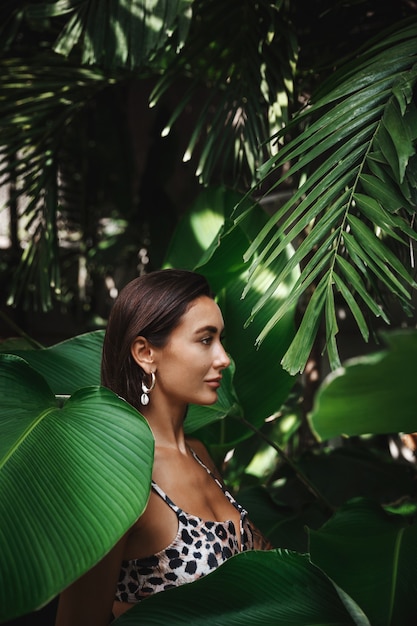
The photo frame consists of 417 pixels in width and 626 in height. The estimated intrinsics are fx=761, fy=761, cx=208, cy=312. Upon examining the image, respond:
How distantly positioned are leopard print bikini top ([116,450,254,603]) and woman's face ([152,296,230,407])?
0.16 meters

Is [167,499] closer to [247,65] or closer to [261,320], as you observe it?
[261,320]

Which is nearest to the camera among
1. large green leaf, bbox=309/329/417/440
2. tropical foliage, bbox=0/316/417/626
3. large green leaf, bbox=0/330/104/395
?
large green leaf, bbox=309/329/417/440

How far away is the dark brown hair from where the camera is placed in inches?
47.6

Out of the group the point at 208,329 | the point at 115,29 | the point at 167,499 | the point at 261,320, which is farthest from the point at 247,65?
the point at 167,499

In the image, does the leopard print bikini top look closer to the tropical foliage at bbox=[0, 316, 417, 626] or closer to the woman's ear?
the tropical foliage at bbox=[0, 316, 417, 626]

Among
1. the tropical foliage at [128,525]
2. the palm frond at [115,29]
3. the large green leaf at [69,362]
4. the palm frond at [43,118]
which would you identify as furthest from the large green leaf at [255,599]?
the palm frond at [43,118]

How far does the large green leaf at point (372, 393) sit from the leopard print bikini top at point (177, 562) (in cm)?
50

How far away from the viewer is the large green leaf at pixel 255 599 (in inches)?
41.6

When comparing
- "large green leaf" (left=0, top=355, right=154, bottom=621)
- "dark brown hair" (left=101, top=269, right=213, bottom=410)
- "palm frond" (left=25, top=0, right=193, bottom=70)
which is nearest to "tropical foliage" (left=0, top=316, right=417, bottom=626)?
→ "large green leaf" (left=0, top=355, right=154, bottom=621)

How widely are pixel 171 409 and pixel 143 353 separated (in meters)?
0.11

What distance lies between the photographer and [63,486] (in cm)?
91

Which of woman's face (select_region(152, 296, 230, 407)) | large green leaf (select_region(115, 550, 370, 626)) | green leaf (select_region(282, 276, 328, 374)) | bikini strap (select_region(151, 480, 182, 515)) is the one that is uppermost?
green leaf (select_region(282, 276, 328, 374))

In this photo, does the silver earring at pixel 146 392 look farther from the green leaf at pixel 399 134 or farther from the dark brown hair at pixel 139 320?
the green leaf at pixel 399 134

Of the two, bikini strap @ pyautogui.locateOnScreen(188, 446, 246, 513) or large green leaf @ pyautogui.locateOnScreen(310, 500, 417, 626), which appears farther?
bikini strap @ pyautogui.locateOnScreen(188, 446, 246, 513)
